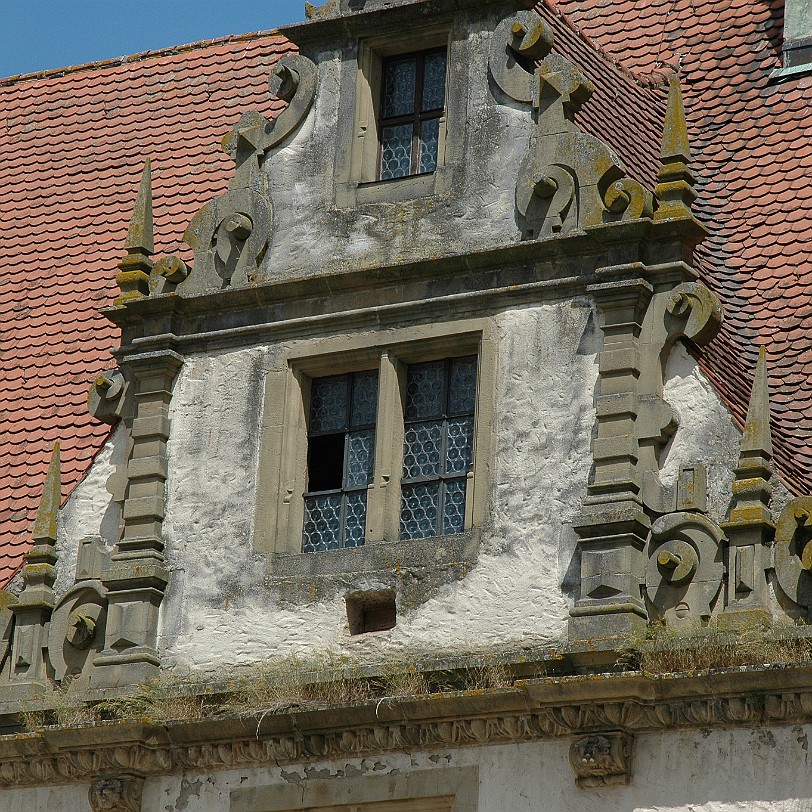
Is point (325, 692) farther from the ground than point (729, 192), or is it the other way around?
point (729, 192)

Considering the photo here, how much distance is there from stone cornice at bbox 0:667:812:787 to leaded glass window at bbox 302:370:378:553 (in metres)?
1.22

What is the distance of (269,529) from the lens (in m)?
14.2

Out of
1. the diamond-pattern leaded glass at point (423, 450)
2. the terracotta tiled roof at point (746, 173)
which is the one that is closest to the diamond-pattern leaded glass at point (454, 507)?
the diamond-pattern leaded glass at point (423, 450)

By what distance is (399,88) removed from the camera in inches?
604

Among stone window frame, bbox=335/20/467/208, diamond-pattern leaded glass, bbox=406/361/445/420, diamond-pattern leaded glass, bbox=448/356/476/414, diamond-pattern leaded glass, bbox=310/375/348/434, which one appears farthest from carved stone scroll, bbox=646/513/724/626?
stone window frame, bbox=335/20/467/208

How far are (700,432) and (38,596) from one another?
439 cm

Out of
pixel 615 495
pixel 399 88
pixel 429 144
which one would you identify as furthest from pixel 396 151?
pixel 615 495

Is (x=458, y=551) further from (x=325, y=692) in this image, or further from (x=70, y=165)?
(x=70, y=165)

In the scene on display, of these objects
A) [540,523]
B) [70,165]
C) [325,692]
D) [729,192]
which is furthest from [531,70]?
[70,165]

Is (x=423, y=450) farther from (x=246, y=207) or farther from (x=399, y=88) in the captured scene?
(x=399, y=88)

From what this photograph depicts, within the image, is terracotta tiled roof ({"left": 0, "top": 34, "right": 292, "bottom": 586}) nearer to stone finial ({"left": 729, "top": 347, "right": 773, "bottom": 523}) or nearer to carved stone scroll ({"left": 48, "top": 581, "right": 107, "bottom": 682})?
carved stone scroll ({"left": 48, "top": 581, "right": 107, "bottom": 682})

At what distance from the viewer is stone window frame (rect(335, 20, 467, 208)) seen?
14.7 metres

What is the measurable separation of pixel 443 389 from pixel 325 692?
2076mm

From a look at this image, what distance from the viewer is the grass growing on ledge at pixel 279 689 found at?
43.1 feet
